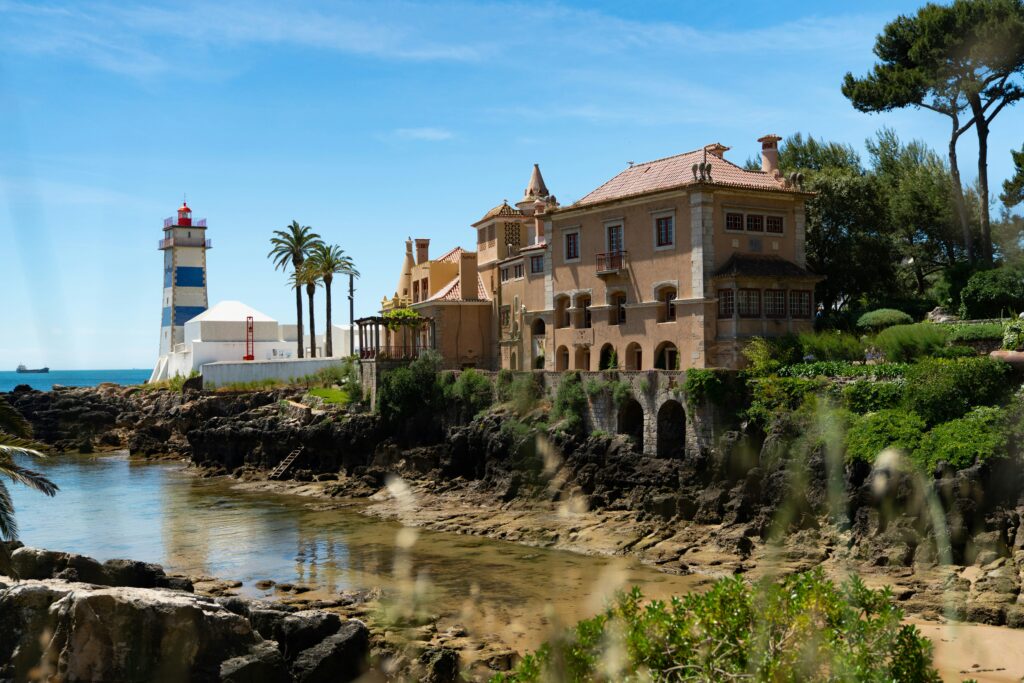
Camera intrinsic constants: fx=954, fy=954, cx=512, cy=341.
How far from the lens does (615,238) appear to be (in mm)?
44906

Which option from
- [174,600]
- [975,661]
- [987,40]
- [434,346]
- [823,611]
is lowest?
[975,661]

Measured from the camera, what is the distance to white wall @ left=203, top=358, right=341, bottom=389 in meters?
69.7

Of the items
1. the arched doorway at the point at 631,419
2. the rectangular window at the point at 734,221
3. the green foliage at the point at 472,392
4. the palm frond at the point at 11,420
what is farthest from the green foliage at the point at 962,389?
the palm frond at the point at 11,420

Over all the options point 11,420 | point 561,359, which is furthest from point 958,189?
point 11,420

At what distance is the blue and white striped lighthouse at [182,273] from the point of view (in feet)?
300

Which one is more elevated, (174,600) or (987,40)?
(987,40)

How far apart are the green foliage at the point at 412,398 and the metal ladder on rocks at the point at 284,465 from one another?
19.4 feet

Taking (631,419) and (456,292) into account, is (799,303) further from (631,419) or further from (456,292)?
(456,292)

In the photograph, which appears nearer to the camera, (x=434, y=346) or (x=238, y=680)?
(x=238, y=680)

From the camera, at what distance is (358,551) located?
113 feet

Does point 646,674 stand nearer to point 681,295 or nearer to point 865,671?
point 865,671

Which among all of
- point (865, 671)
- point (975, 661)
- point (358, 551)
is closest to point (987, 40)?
point (975, 661)

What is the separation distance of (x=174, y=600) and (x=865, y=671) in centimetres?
1449

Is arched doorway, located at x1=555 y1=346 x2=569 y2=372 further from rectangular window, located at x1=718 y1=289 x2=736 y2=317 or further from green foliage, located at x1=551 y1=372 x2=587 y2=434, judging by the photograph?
rectangular window, located at x1=718 y1=289 x2=736 y2=317
